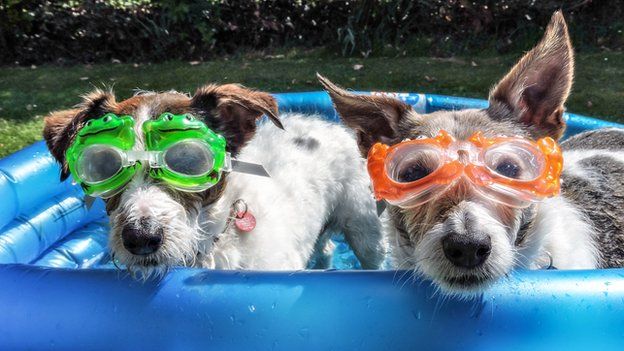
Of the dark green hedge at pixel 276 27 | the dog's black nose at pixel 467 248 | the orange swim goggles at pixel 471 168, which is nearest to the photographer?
the dog's black nose at pixel 467 248

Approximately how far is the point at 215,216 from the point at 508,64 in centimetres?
897

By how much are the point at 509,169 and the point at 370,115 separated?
104cm

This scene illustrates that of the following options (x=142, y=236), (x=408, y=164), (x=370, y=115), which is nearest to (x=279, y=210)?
(x=370, y=115)

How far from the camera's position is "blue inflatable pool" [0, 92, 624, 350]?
2895 mm

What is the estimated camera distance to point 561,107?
11.6 ft

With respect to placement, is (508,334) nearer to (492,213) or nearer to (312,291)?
(492,213)

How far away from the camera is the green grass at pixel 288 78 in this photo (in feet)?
32.2

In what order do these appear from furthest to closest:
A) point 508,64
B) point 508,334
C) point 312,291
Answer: point 508,64 < point 312,291 < point 508,334

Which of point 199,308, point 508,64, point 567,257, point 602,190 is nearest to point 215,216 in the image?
point 199,308

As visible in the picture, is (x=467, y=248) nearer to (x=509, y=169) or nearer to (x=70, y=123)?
(x=509, y=169)

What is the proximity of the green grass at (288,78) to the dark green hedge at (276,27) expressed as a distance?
2.19 feet

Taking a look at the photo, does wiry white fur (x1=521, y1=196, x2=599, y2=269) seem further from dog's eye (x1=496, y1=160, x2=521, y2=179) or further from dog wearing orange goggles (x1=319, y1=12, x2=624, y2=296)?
dog's eye (x1=496, y1=160, x2=521, y2=179)

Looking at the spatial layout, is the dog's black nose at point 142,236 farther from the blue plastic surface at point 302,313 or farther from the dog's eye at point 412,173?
the dog's eye at point 412,173

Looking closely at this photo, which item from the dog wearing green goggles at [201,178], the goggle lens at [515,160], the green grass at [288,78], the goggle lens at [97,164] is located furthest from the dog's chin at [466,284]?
the green grass at [288,78]
